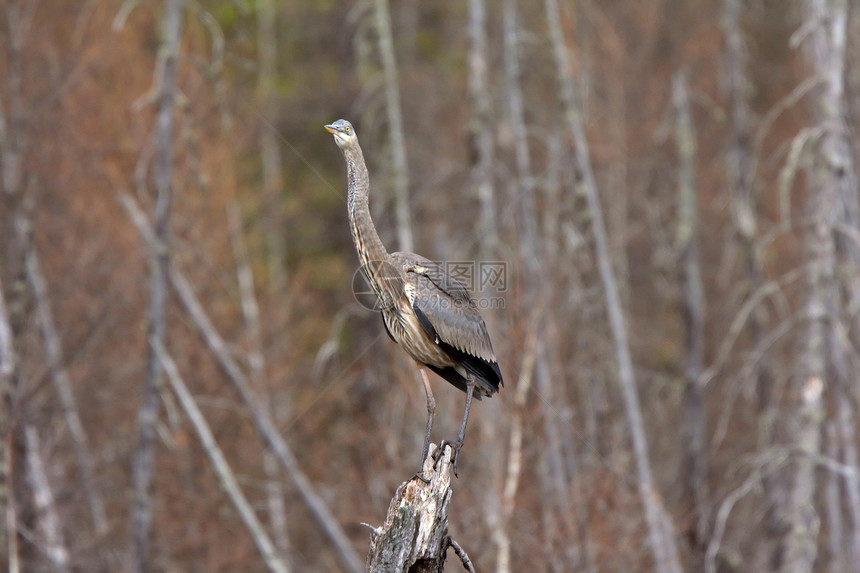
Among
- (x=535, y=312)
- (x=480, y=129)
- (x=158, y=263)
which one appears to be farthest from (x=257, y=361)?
(x=535, y=312)

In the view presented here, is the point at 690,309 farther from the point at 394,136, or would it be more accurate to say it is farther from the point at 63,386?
the point at 63,386

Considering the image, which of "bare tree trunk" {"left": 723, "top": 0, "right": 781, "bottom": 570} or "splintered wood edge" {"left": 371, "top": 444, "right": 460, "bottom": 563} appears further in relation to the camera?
"bare tree trunk" {"left": 723, "top": 0, "right": 781, "bottom": 570}

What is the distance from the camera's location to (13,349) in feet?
30.7

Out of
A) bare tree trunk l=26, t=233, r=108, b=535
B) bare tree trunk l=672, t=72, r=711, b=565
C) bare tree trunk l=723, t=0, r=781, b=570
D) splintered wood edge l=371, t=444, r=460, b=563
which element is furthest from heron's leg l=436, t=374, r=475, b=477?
bare tree trunk l=672, t=72, r=711, b=565

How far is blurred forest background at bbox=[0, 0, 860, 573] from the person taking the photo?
8.73m

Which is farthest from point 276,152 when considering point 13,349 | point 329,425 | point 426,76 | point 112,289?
point 13,349

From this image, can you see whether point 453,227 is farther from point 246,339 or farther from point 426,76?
point 246,339

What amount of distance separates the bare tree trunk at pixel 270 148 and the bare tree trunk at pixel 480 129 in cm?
681

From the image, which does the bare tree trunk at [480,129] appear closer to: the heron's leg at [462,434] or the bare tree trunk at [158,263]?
the bare tree trunk at [158,263]

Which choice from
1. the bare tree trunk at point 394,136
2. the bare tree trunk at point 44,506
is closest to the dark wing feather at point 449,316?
the bare tree trunk at point 394,136

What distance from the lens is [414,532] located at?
4.97 metres

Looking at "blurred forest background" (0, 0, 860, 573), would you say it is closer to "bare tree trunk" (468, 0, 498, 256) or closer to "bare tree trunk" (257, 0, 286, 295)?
"bare tree trunk" (468, 0, 498, 256)

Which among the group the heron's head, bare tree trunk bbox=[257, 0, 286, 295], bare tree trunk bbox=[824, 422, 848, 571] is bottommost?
the heron's head

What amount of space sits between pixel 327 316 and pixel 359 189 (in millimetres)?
16270
